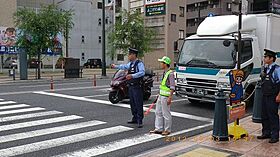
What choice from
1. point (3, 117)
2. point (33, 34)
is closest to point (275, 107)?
point (3, 117)

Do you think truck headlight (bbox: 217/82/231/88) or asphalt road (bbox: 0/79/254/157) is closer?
asphalt road (bbox: 0/79/254/157)

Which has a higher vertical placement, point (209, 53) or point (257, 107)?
point (209, 53)

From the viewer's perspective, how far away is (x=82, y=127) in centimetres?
870

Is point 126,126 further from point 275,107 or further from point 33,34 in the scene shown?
point 33,34

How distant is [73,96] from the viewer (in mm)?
14789

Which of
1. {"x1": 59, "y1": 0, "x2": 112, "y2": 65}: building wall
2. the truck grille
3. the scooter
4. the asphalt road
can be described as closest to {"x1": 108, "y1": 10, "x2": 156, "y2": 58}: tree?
{"x1": 59, "y1": 0, "x2": 112, "y2": 65}: building wall

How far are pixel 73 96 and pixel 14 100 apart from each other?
248 centimetres

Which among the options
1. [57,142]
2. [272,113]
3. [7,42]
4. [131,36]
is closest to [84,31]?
[131,36]

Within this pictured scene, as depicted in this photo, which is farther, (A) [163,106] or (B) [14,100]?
(B) [14,100]

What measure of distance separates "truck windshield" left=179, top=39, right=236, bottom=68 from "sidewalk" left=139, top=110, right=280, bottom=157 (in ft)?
11.8

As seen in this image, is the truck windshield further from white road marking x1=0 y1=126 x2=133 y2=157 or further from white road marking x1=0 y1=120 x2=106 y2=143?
white road marking x1=0 y1=120 x2=106 y2=143

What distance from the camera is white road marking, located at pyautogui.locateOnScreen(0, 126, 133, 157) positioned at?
656 cm

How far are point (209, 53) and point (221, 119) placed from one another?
4.27m

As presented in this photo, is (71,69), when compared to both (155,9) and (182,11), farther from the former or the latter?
(182,11)
